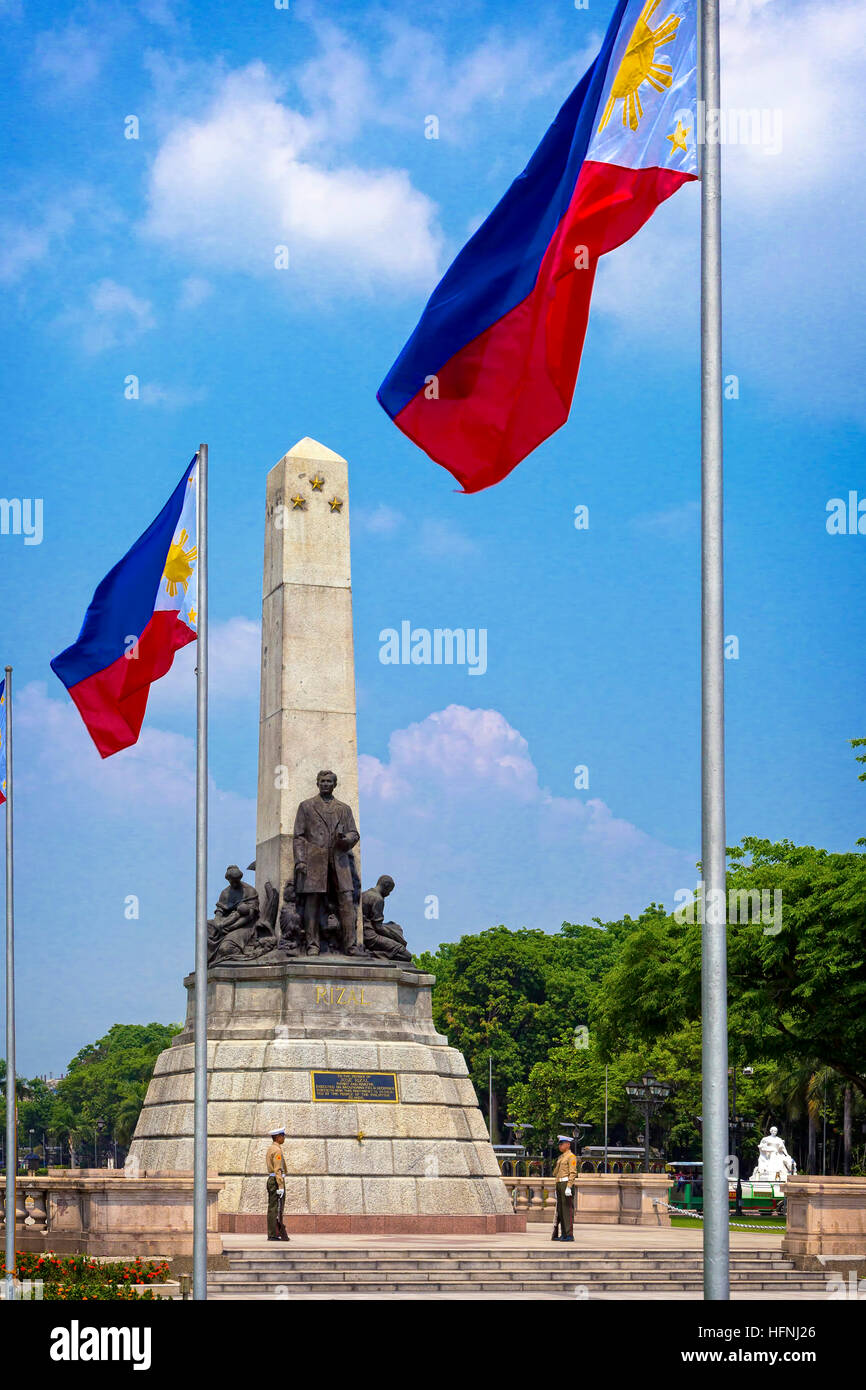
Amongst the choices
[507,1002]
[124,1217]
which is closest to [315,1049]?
[124,1217]

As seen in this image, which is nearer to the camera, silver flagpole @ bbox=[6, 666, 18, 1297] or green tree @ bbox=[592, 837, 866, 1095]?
silver flagpole @ bbox=[6, 666, 18, 1297]

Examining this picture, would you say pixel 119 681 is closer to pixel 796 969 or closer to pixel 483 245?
pixel 483 245

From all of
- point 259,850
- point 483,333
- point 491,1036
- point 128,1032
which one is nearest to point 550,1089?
point 491,1036

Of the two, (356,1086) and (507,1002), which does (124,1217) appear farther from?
(507,1002)

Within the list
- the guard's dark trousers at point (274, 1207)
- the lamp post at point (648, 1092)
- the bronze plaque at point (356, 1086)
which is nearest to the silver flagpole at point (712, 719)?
the guard's dark trousers at point (274, 1207)

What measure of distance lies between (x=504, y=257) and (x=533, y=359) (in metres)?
0.76

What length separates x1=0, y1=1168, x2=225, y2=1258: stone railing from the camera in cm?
2228

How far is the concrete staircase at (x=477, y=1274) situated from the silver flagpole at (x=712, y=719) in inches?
406

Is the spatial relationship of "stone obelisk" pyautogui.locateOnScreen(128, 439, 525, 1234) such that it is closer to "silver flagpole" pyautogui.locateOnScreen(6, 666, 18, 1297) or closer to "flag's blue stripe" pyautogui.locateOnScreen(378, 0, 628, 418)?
"silver flagpole" pyautogui.locateOnScreen(6, 666, 18, 1297)

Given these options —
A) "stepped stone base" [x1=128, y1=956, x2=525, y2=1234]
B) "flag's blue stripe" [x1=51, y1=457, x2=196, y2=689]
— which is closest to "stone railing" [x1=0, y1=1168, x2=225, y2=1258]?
"stepped stone base" [x1=128, y1=956, x2=525, y2=1234]

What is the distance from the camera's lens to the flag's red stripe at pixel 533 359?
1198 cm

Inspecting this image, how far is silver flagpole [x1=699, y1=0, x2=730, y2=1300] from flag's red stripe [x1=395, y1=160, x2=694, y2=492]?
53cm

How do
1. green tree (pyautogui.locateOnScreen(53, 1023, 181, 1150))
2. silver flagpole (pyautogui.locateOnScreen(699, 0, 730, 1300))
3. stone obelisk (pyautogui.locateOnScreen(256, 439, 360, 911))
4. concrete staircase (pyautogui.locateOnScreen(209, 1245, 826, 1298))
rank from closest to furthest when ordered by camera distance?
silver flagpole (pyautogui.locateOnScreen(699, 0, 730, 1300)), concrete staircase (pyautogui.locateOnScreen(209, 1245, 826, 1298)), stone obelisk (pyautogui.locateOnScreen(256, 439, 360, 911)), green tree (pyautogui.locateOnScreen(53, 1023, 181, 1150))

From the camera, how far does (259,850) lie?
3241 centimetres
